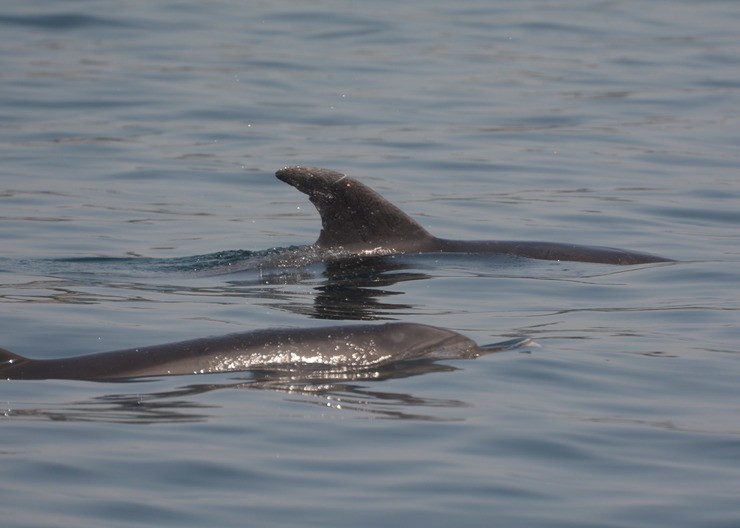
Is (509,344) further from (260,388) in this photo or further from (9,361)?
(9,361)

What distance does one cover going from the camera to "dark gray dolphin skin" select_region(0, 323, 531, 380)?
781 cm

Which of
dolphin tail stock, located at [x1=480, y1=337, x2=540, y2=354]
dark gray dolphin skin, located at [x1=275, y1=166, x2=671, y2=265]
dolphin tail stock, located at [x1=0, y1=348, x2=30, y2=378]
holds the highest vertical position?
dark gray dolphin skin, located at [x1=275, y1=166, x2=671, y2=265]

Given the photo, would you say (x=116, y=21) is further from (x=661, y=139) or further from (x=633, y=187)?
(x=633, y=187)

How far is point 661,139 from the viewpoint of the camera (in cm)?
2022

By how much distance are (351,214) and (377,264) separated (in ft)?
1.56

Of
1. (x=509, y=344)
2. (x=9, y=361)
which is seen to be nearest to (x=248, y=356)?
(x=9, y=361)

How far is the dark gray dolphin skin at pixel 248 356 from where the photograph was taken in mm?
7809

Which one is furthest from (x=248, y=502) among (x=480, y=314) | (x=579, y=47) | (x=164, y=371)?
(x=579, y=47)

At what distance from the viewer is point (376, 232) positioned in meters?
12.6

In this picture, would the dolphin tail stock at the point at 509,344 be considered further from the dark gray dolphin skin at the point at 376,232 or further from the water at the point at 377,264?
the dark gray dolphin skin at the point at 376,232

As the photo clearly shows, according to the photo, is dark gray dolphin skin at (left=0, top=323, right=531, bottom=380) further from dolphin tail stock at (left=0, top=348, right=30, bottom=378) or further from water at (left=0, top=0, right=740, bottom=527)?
water at (left=0, top=0, right=740, bottom=527)

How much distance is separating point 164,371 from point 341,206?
466cm

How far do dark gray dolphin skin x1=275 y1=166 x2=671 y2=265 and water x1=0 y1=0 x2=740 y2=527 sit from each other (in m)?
0.33

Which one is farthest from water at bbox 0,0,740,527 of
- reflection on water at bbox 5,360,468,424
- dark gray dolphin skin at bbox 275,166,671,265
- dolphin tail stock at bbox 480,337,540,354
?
dark gray dolphin skin at bbox 275,166,671,265
